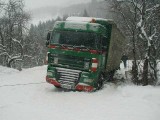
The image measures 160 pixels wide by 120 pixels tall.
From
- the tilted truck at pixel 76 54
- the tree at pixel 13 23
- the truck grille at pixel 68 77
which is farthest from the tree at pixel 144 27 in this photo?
the tree at pixel 13 23

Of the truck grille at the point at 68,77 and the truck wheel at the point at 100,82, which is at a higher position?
the truck grille at the point at 68,77

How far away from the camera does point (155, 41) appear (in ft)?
52.3

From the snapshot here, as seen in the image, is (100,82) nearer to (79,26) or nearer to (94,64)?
(94,64)

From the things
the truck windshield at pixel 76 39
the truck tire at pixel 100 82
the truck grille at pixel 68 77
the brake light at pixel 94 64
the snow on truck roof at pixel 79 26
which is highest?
the snow on truck roof at pixel 79 26

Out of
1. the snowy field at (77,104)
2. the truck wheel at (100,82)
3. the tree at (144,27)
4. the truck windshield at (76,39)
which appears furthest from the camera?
the tree at (144,27)

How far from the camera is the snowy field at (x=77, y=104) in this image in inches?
351

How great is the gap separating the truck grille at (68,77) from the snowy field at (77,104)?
0.45 m

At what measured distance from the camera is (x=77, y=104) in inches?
426

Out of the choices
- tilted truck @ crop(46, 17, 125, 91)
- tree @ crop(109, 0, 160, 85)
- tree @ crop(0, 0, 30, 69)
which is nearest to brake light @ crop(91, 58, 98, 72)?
tilted truck @ crop(46, 17, 125, 91)

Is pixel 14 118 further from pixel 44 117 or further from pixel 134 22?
pixel 134 22

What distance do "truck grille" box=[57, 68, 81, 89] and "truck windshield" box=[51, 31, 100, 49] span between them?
1222 millimetres

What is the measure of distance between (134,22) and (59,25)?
4.70m

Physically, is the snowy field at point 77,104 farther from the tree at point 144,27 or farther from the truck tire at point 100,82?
the tree at point 144,27

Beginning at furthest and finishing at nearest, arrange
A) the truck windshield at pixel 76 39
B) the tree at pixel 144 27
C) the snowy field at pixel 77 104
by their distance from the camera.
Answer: the tree at pixel 144 27, the truck windshield at pixel 76 39, the snowy field at pixel 77 104
